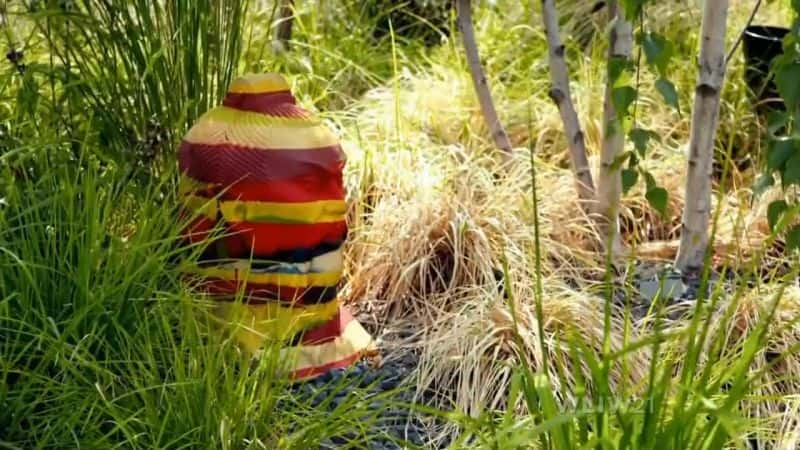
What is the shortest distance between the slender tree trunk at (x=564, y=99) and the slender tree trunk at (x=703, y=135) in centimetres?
37

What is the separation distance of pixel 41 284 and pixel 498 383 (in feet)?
3.76

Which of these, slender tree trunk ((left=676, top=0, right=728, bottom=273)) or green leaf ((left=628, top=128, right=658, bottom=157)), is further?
slender tree trunk ((left=676, top=0, right=728, bottom=273))

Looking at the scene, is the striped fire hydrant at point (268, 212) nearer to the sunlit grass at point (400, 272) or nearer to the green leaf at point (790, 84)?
the sunlit grass at point (400, 272)

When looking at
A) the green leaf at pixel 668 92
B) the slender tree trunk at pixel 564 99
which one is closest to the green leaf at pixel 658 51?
the green leaf at pixel 668 92

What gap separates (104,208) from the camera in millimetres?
2656

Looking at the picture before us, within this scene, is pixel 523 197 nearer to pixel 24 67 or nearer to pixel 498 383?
pixel 498 383

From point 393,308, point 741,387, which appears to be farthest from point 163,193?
point 741,387

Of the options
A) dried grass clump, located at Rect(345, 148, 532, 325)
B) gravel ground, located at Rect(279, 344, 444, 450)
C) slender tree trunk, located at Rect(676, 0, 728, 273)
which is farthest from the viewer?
dried grass clump, located at Rect(345, 148, 532, 325)

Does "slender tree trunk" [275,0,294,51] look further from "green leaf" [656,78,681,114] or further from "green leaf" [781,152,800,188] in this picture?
"green leaf" [781,152,800,188]

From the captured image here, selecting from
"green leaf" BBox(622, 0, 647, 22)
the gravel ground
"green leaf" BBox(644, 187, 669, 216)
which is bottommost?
the gravel ground

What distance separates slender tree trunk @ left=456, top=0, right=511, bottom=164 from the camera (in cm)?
395

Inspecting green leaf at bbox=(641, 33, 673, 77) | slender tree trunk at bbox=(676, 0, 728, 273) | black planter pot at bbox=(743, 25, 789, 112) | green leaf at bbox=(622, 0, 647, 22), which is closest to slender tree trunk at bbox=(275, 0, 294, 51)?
black planter pot at bbox=(743, 25, 789, 112)

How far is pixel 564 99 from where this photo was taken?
3650mm

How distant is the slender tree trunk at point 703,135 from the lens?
A: 10.5 feet
